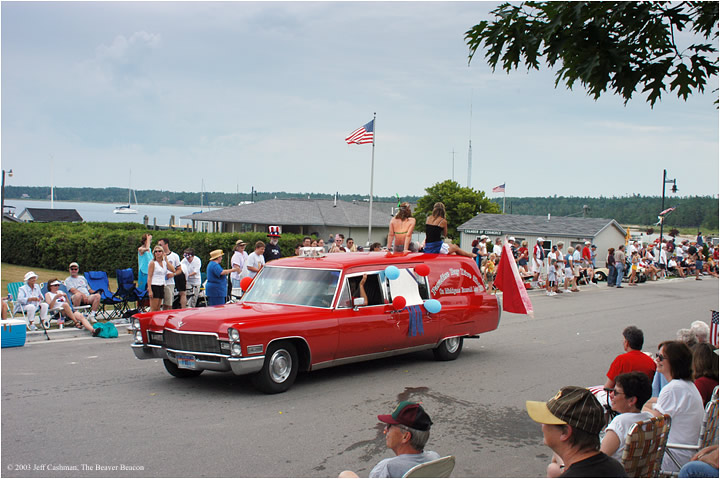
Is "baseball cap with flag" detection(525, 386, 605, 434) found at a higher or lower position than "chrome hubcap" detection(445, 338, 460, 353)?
higher

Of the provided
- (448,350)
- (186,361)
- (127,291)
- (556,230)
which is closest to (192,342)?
(186,361)

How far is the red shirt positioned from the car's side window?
3.86 m

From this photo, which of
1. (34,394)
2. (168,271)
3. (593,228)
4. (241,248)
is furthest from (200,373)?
(593,228)

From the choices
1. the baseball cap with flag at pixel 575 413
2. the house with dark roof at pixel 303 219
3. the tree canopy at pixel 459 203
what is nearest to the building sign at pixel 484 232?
the house with dark roof at pixel 303 219

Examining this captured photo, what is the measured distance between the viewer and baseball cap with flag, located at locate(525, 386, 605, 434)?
346 centimetres

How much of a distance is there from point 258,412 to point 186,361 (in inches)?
53.3

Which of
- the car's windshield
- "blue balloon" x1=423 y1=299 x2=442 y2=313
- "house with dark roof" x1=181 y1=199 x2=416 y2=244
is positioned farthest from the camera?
"house with dark roof" x1=181 y1=199 x2=416 y2=244

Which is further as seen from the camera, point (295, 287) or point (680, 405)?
point (295, 287)

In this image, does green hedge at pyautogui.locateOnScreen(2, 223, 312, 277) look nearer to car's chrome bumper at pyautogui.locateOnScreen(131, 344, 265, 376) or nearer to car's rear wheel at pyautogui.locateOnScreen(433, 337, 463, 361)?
car's rear wheel at pyautogui.locateOnScreen(433, 337, 463, 361)

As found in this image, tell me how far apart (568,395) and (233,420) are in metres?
4.69

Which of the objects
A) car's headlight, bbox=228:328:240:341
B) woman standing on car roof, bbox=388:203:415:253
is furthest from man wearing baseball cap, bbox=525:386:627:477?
woman standing on car roof, bbox=388:203:415:253

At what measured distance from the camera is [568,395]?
3580mm

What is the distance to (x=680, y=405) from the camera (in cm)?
531

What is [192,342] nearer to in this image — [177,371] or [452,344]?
[177,371]
